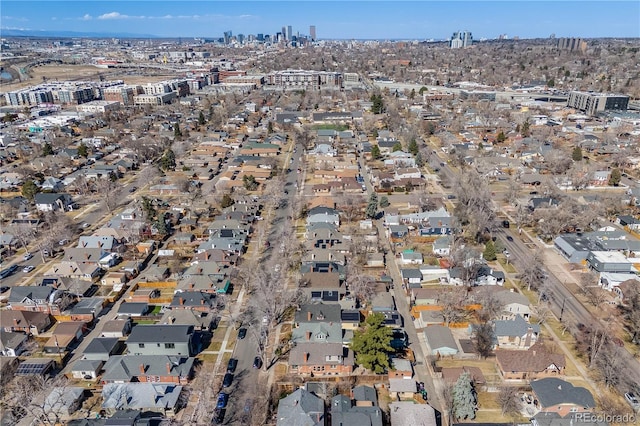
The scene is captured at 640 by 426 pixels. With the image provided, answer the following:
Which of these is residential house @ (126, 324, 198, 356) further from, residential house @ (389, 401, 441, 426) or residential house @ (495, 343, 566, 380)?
residential house @ (495, 343, 566, 380)

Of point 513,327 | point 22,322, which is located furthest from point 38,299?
point 513,327

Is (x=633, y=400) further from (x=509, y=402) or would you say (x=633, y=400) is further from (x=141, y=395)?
(x=141, y=395)

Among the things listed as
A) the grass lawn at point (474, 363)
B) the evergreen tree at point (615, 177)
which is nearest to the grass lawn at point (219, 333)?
the grass lawn at point (474, 363)

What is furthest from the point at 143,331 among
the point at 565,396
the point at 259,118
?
the point at 259,118

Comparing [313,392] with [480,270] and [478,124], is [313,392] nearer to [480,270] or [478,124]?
[480,270]

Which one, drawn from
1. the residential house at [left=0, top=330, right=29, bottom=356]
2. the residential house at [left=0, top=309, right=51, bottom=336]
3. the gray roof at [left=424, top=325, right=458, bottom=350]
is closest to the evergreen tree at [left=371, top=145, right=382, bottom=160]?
the gray roof at [left=424, top=325, right=458, bottom=350]
